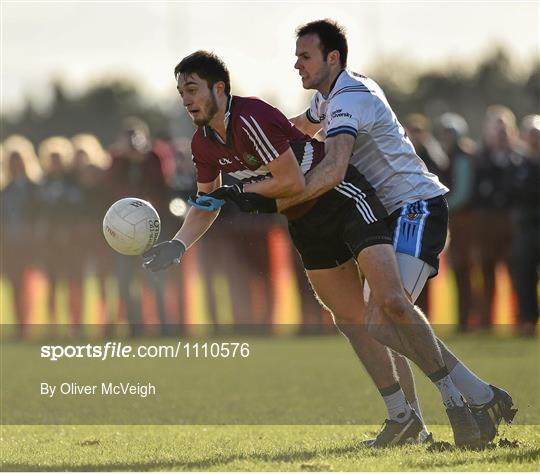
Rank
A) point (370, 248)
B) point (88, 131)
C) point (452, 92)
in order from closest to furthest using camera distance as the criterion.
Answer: point (370, 248) < point (452, 92) < point (88, 131)

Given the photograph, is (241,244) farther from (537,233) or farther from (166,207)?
(537,233)

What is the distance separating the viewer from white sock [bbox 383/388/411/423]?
8047mm

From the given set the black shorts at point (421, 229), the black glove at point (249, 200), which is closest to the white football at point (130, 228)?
the black glove at point (249, 200)

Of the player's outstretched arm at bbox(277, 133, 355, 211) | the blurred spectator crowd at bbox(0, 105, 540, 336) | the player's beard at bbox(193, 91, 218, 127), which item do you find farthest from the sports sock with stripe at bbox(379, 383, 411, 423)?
the blurred spectator crowd at bbox(0, 105, 540, 336)

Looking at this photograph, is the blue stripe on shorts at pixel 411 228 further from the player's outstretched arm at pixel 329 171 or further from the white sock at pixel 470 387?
the white sock at pixel 470 387

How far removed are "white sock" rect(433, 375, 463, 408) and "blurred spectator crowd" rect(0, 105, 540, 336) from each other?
735 centimetres

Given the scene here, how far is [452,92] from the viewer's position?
3270 inches

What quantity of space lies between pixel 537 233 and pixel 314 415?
6.79m

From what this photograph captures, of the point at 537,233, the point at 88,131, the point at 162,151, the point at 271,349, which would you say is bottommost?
the point at 88,131

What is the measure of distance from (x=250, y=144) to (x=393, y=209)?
1.04 metres

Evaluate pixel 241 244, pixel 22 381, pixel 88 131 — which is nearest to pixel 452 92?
pixel 88 131

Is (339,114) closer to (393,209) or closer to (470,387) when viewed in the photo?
(393,209)

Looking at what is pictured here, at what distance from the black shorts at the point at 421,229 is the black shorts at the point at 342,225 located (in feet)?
0.30

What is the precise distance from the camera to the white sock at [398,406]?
8.05m
